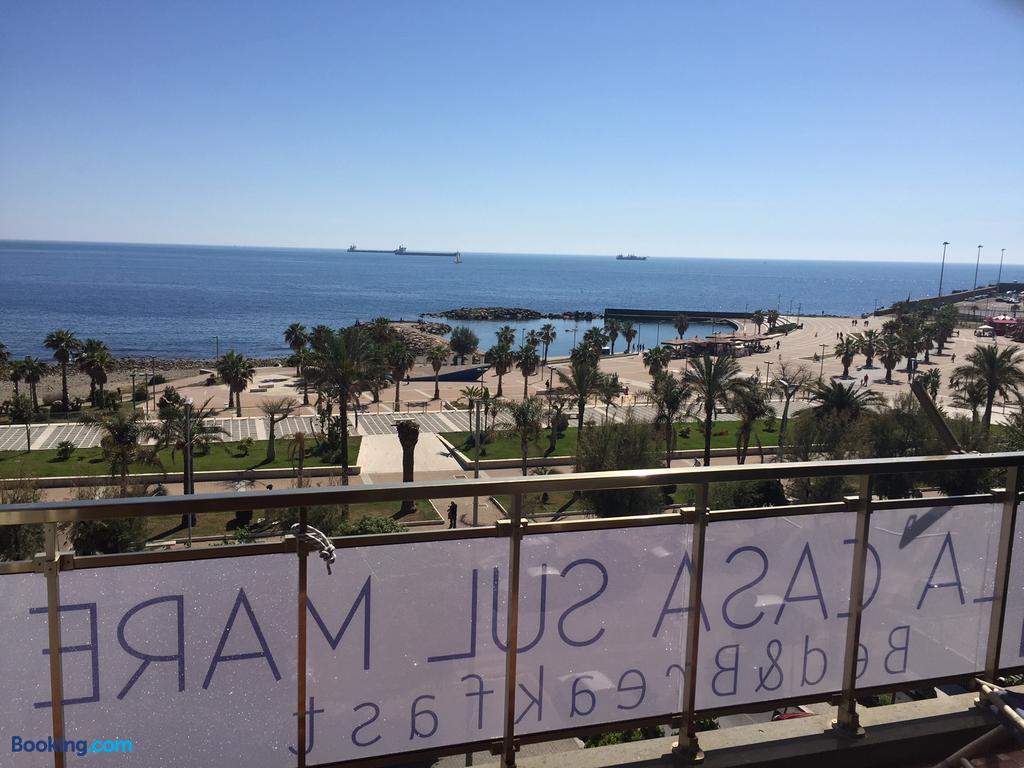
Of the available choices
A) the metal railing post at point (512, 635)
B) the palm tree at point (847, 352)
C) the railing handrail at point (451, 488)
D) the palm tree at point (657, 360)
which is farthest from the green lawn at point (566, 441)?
the metal railing post at point (512, 635)

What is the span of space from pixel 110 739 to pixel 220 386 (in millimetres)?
62152

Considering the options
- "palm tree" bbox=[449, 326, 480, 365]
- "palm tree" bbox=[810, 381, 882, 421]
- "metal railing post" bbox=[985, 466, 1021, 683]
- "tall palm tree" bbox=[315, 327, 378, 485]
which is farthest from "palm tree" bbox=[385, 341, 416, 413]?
"metal railing post" bbox=[985, 466, 1021, 683]

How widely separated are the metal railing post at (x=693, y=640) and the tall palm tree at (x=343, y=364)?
30419 mm

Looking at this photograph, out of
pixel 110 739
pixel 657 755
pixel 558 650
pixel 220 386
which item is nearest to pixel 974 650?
pixel 657 755

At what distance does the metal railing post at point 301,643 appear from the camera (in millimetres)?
2334

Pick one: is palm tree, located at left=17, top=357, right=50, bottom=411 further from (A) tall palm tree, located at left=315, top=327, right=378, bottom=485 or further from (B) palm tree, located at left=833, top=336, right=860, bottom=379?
(B) palm tree, located at left=833, top=336, right=860, bottom=379

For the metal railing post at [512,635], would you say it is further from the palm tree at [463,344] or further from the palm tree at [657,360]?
the palm tree at [463,344]

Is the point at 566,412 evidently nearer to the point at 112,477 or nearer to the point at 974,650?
the point at 112,477

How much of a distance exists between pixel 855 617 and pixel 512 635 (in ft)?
4.47

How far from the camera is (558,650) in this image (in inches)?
105

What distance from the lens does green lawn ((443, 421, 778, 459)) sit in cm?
3794

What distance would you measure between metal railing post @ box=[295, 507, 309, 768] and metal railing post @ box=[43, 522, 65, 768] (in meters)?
0.60

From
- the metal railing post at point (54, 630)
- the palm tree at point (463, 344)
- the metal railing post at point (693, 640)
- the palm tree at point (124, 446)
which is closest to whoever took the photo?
the metal railing post at point (54, 630)

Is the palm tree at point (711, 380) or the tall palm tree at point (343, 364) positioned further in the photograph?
the tall palm tree at point (343, 364)
